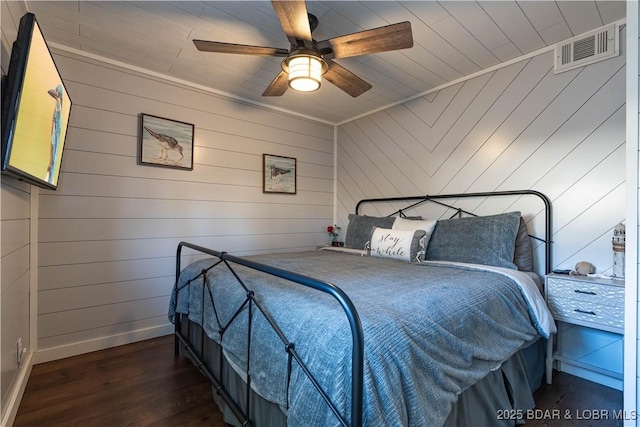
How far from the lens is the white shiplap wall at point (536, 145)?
2047mm

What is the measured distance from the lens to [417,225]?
263 cm

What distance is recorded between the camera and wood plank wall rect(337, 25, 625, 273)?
6.73 ft

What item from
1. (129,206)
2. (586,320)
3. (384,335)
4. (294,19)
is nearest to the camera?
(384,335)

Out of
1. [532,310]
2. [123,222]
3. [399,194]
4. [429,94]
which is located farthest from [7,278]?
[429,94]

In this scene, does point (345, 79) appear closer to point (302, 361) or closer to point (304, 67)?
point (304, 67)

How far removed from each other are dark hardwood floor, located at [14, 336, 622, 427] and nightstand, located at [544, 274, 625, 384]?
5.2 inches

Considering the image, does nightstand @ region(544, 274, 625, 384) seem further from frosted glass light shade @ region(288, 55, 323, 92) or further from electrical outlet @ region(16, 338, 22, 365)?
electrical outlet @ region(16, 338, 22, 365)

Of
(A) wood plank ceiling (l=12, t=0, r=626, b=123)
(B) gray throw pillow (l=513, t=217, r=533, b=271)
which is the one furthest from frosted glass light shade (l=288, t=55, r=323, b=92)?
(B) gray throw pillow (l=513, t=217, r=533, b=271)

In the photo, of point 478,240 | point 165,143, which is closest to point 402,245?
point 478,240

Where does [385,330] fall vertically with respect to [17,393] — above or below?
above

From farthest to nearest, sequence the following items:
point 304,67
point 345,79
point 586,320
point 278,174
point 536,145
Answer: point 278,174 → point 536,145 → point 345,79 → point 586,320 → point 304,67

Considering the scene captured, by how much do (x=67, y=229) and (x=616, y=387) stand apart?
13.3ft

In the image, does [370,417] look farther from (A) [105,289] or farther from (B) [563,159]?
(A) [105,289]

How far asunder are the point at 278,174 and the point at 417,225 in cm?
174
